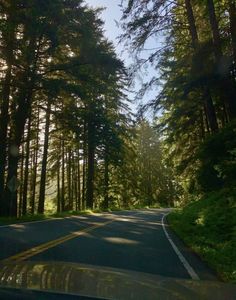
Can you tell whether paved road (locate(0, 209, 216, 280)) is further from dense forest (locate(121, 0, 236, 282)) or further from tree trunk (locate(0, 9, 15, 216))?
tree trunk (locate(0, 9, 15, 216))

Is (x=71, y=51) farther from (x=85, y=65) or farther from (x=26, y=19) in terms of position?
(x=26, y=19)

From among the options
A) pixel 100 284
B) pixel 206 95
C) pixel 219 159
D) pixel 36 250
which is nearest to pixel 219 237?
pixel 36 250

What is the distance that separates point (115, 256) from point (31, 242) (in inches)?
125

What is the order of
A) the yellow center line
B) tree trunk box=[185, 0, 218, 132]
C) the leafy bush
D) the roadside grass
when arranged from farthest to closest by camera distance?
tree trunk box=[185, 0, 218, 132] < the leafy bush < the yellow center line < the roadside grass

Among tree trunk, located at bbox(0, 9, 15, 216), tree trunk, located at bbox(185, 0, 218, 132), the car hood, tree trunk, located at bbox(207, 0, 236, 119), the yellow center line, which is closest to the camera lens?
the car hood

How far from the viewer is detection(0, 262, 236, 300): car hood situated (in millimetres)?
3664

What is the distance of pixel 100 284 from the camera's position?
4.04 m

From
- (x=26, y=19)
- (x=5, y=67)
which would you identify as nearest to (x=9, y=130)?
(x=5, y=67)

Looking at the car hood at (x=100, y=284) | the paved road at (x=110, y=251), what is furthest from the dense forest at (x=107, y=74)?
the car hood at (x=100, y=284)

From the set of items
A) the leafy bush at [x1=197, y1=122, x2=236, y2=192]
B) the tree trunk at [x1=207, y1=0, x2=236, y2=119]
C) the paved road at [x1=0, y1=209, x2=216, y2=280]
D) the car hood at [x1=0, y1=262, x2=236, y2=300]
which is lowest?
the car hood at [x1=0, y1=262, x2=236, y2=300]

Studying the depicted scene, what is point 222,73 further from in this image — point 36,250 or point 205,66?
point 36,250

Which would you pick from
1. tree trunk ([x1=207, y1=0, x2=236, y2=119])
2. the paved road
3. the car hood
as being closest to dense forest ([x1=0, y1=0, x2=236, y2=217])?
tree trunk ([x1=207, y1=0, x2=236, y2=119])

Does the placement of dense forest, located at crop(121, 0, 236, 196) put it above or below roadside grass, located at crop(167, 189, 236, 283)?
above

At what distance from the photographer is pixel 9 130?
29156mm
